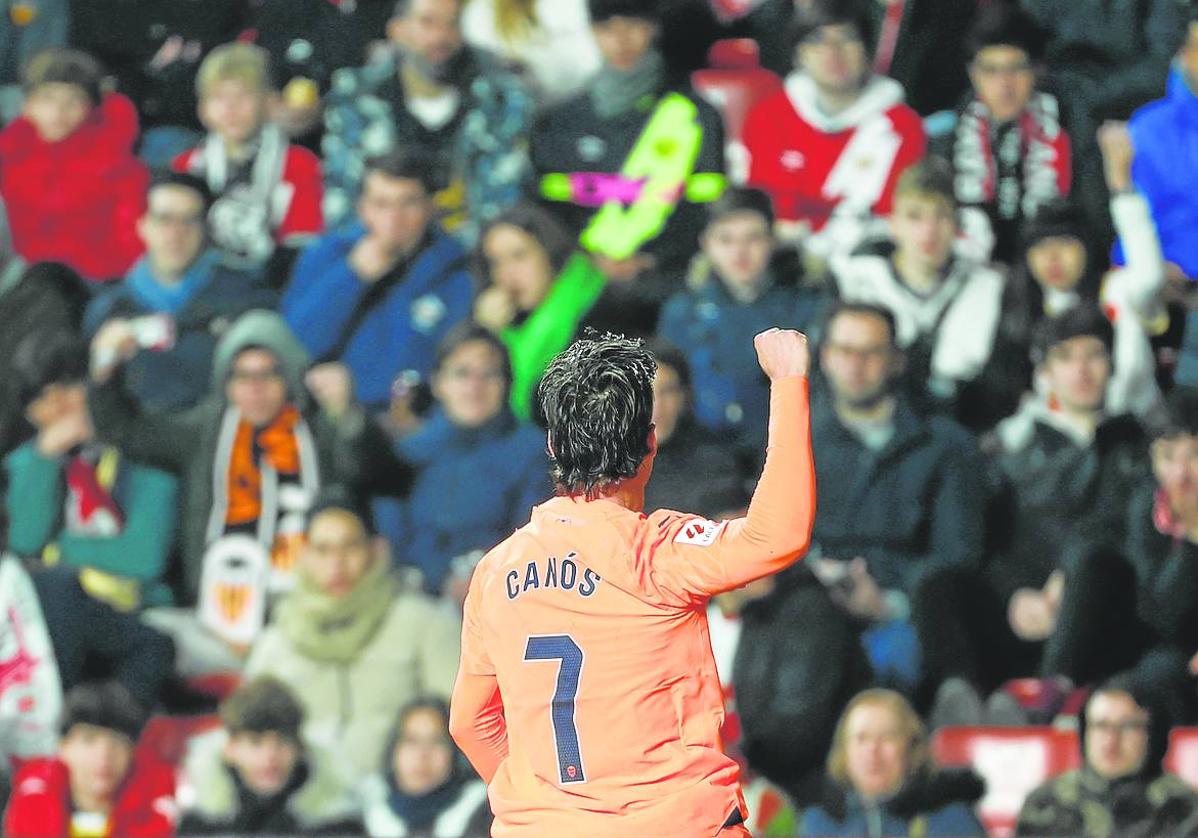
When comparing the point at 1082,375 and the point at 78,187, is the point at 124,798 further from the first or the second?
the point at 1082,375

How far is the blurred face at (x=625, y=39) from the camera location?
5.52m

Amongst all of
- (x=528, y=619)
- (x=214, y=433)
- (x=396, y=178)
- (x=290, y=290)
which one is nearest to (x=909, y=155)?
(x=396, y=178)

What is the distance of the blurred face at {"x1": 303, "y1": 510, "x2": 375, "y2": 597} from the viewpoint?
5430 mm

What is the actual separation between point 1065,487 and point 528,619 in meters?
3.58

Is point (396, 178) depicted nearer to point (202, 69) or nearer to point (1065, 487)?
point (202, 69)

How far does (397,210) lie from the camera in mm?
5574

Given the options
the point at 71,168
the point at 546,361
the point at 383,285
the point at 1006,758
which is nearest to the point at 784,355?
the point at 546,361

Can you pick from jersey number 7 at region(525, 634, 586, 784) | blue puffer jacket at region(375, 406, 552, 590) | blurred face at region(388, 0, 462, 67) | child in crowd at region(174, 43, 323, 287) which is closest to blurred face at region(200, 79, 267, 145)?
child in crowd at region(174, 43, 323, 287)

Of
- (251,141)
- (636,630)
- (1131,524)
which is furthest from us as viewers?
(251,141)

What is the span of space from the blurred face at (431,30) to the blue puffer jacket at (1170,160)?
7.43 feet

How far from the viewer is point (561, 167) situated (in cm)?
552

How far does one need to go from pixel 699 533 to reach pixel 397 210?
3.71 meters

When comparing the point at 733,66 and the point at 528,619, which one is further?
the point at 733,66

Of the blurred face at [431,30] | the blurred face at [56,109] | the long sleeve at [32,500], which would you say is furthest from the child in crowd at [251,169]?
the long sleeve at [32,500]
